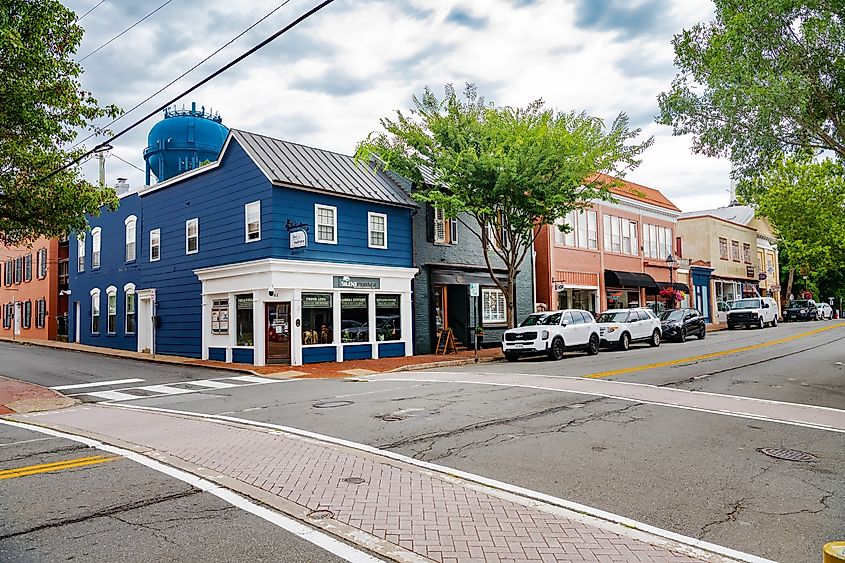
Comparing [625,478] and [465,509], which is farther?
[625,478]

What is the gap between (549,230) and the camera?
32.4 m

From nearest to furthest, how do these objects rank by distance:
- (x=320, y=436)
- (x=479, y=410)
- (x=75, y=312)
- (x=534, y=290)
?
1. (x=320, y=436)
2. (x=479, y=410)
3. (x=534, y=290)
4. (x=75, y=312)

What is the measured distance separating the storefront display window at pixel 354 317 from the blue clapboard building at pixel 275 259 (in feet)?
0.13

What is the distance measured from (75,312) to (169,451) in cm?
3138

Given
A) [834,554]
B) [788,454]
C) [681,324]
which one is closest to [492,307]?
[681,324]

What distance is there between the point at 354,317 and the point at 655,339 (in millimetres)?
13739

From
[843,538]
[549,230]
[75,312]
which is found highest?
[549,230]

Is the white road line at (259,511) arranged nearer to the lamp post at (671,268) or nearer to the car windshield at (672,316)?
the car windshield at (672,316)

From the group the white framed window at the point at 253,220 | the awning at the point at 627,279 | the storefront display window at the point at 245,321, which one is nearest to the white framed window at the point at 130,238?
the white framed window at the point at 253,220

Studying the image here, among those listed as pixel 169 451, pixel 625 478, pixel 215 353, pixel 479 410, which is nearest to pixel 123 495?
pixel 169 451

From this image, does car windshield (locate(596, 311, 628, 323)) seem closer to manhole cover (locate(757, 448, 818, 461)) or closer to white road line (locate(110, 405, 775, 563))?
manhole cover (locate(757, 448, 818, 461))

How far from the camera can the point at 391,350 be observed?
83.9ft

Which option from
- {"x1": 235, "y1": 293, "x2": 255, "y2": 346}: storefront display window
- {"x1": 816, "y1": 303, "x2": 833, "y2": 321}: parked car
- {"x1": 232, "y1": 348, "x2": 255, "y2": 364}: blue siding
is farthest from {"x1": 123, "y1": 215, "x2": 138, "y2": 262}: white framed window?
{"x1": 816, "y1": 303, "x2": 833, "y2": 321}: parked car

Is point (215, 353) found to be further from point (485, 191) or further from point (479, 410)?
point (479, 410)
